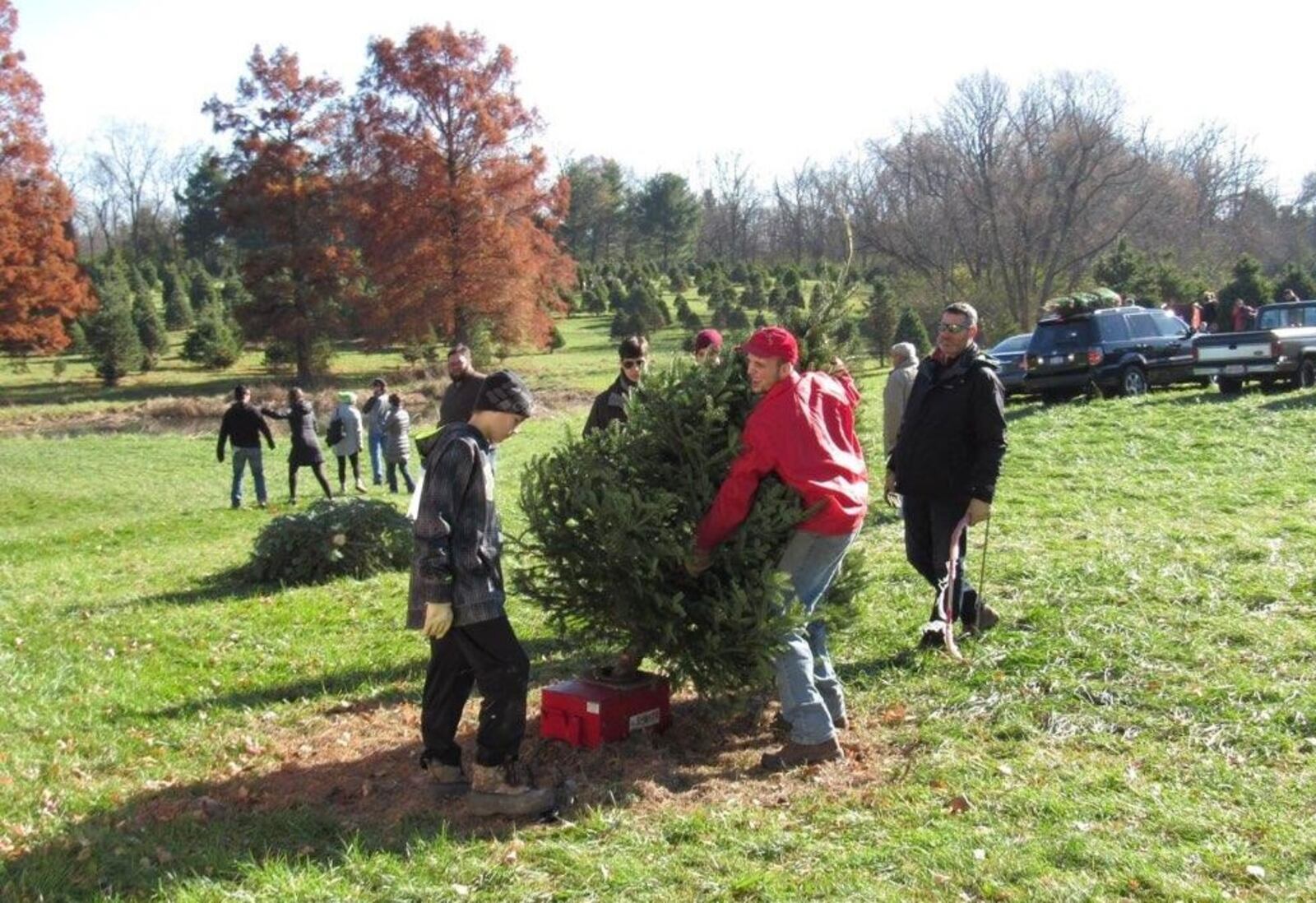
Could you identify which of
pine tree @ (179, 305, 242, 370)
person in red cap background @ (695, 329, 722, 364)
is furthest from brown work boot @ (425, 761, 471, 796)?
pine tree @ (179, 305, 242, 370)

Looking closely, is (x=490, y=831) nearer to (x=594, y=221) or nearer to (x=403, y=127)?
(x=403, y=127)

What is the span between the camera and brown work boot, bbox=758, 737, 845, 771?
17.9 ft

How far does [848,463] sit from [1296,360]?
17685 mm

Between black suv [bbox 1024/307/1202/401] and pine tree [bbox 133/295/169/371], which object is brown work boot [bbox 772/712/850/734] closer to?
black suv [bbox 1024/307/1202/401]

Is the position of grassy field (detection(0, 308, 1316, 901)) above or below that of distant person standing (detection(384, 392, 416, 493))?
below

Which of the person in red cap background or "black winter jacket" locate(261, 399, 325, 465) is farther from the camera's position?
Answer: "black winter jacket" locate(261, 399, 325, 465)

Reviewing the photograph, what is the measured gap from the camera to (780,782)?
17.5ft

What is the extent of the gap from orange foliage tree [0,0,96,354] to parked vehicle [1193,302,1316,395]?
127 ft

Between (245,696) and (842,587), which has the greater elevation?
(842,587)

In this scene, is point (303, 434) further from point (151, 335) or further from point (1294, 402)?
point (151, 335)

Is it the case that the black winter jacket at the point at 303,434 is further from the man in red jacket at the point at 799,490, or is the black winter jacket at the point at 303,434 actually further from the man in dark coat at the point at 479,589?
the man in red jacket at the point at 799,490

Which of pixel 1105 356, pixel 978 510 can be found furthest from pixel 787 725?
pixel 1105 356

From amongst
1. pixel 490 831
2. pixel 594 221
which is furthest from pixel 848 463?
pixel 594 221

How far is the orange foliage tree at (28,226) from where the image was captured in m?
42.4
